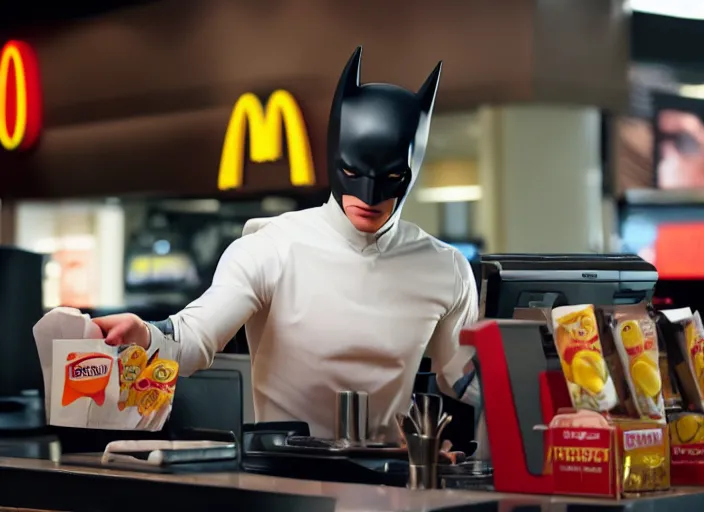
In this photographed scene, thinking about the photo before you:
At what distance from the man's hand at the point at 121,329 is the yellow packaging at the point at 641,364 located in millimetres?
851

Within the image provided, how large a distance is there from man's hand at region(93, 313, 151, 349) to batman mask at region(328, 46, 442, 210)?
61 cm

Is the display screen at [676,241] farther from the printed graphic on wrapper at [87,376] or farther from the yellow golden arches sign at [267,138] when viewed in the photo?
the printed graphic on wrapper at [87,376]

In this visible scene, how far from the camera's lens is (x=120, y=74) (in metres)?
6.90

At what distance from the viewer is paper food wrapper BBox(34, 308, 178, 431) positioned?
6.91ft

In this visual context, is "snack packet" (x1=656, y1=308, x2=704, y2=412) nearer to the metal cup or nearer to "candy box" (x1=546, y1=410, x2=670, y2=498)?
"candy box" (x1=546, y1=410, x2=670, y2=498)

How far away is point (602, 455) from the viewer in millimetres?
1835

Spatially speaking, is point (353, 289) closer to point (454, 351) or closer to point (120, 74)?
point (454, 351)

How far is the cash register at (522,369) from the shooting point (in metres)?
1.92

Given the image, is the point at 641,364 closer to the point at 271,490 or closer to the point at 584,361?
the point at 584,361

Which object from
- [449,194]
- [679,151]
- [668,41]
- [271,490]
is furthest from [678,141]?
[271,490]

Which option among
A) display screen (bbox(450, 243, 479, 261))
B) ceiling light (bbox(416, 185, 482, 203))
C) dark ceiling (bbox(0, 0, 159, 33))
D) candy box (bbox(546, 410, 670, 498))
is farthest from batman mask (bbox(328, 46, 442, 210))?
dark ceiling (bbox(0, 0, 159, 33))

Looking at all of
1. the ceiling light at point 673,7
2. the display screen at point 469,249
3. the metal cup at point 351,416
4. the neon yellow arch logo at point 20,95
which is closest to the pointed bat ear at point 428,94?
the metal cup at point 351,416

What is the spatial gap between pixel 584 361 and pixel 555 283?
0.95ft

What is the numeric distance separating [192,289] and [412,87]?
1.94 m
